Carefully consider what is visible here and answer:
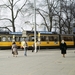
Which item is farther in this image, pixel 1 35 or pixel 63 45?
pixel 1 35

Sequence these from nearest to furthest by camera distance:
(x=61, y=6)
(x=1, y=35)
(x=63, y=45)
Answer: (x=63, y=45), (x=1, y=35), (x=61, y=6)

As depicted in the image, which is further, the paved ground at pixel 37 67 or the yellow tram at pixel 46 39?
the yellow tram at pixel 46 39

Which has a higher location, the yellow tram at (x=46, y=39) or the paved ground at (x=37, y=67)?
the yellow tram at (x=46, y=39)

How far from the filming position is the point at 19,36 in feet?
170

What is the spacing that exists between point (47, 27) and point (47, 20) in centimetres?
167

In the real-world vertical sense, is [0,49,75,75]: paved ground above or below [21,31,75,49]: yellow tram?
below

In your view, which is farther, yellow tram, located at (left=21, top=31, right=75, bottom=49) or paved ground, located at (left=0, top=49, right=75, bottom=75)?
yellow tram, located at (left=21, top=31, right=75, bottom=49)

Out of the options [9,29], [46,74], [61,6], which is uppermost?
[61,6]

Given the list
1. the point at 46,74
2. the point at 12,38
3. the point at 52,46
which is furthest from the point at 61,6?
the point at 46,74

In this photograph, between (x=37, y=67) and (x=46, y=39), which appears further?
(x=46, y=39)

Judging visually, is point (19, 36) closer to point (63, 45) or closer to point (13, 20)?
point (13, 20)

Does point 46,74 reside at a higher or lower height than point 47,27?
lower

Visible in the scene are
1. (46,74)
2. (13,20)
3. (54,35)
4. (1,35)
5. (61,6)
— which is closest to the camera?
(46,74)

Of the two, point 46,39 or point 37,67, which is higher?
point 46,39
